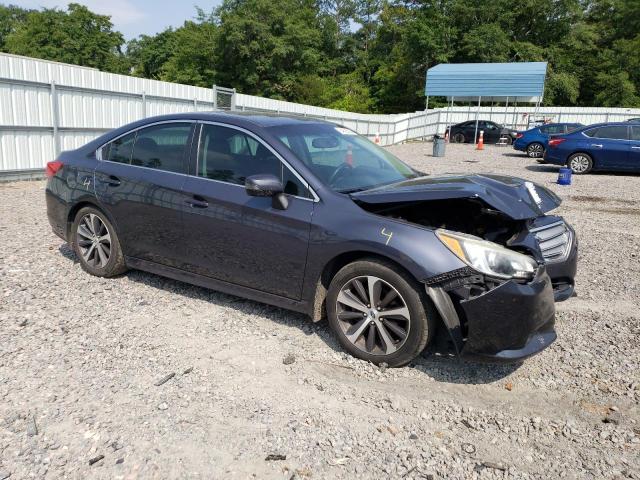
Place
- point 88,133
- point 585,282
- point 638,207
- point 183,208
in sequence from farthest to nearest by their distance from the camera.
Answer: point 88,133 < point 638,207 < point 585,282 < point 183,208

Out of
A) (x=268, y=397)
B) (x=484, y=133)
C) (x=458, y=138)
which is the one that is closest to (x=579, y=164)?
(x=268, y=397)

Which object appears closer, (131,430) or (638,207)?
(131,430)

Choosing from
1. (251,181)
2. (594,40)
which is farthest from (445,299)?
(594,40)

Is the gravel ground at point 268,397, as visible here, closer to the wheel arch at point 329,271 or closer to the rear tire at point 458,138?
the wheel arch at point 329,271

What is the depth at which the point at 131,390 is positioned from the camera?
3309 millimetres

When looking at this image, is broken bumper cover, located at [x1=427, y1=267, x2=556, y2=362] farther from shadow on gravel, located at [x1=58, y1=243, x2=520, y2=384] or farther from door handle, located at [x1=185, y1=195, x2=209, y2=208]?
door handle, located at [x1=185, y1=195, x2=209, y2=208]

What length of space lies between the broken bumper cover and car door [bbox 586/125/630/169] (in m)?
14.5

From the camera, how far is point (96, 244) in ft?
16.9

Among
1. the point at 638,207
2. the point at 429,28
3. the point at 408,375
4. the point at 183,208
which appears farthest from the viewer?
the point at 429,28

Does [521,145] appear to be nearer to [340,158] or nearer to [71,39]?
[340,158]

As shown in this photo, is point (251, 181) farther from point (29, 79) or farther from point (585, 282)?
point (29, 79)

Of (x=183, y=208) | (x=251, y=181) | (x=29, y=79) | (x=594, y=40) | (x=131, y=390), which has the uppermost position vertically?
(x=594, y=40)

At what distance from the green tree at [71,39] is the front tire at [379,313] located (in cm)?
6989

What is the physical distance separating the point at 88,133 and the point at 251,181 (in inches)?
412
